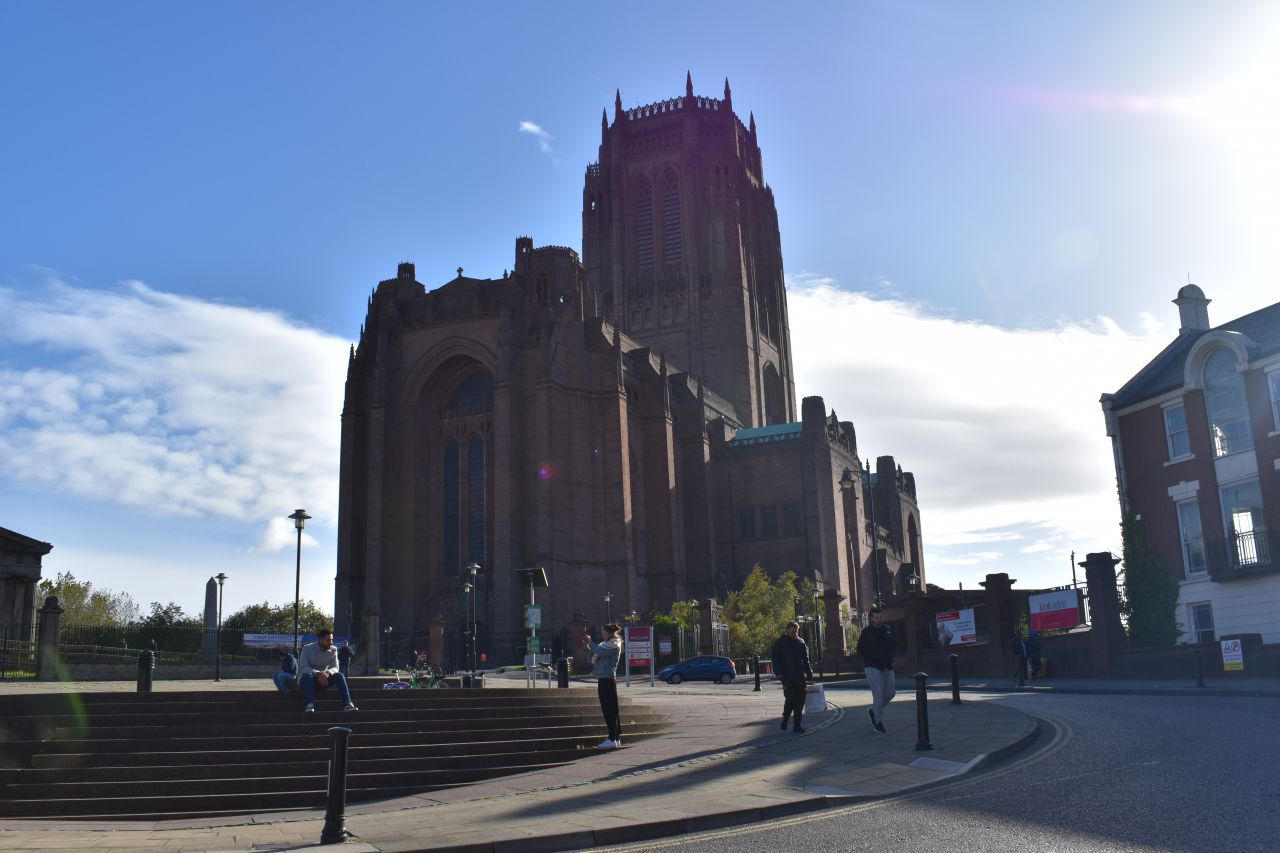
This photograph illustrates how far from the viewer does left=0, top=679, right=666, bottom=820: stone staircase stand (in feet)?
40.8

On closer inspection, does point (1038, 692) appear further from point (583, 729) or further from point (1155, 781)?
point (1155, 781)

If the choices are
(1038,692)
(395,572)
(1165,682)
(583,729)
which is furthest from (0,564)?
(1165,682)

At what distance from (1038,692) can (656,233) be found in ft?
217

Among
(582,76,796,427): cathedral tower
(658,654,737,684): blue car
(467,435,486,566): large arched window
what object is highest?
(582,76,796,427): cathedral tower

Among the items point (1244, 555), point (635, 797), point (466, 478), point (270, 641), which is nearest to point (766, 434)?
point (466, 478)

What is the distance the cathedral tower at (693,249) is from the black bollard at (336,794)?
236ft

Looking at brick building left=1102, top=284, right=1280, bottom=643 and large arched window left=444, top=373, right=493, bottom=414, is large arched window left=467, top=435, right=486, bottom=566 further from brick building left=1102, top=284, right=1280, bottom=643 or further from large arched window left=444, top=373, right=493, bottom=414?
brick building left=1102, top=284, right=1280, bottom=643

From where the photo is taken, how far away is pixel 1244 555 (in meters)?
29.8

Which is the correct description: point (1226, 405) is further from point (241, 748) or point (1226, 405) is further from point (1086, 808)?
point (241, 748)

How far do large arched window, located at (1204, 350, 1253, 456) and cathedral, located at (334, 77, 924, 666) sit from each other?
877 inches

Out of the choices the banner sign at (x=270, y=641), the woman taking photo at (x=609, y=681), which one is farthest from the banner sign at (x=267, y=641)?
the woman taking photo at (x=609, y=681)

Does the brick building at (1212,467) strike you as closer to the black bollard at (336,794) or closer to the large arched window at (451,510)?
the black bollard at (336,794)

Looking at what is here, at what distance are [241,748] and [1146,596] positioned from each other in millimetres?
25781

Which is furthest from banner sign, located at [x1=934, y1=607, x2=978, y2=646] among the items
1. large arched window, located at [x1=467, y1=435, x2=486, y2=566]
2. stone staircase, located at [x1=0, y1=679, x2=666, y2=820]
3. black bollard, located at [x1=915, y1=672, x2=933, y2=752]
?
large arched window, located at [x1=467, y1=435, x2=486, y2=566]
